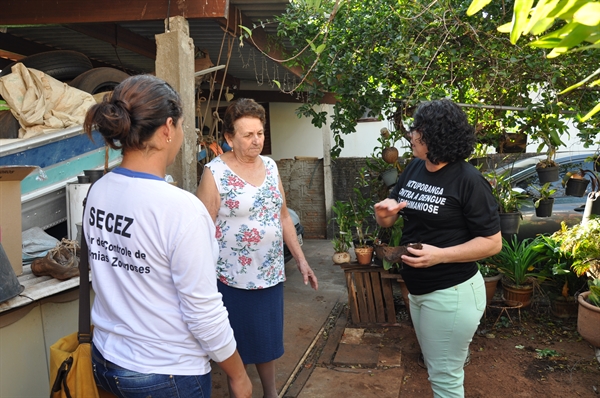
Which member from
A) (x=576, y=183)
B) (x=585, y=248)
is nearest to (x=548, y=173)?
(x=576, y=183)

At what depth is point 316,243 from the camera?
8844 millimetres

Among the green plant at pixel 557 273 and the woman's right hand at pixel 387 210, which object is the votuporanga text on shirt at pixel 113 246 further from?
the green plant at pixel 557 273

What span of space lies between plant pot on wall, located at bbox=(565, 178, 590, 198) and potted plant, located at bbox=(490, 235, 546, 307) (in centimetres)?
73

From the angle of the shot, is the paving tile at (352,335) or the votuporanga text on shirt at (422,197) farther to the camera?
the paving tile at (352,335)

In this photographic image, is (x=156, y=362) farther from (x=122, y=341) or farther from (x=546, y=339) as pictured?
(x=546, y=339)

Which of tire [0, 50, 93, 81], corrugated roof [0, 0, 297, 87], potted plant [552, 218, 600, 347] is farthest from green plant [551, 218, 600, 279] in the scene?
tire [0, 50, 93, 81]

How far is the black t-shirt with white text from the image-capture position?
86.8 inches

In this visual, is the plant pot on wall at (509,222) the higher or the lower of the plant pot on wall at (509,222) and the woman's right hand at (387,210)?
the lower

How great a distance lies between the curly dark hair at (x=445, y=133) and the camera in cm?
226

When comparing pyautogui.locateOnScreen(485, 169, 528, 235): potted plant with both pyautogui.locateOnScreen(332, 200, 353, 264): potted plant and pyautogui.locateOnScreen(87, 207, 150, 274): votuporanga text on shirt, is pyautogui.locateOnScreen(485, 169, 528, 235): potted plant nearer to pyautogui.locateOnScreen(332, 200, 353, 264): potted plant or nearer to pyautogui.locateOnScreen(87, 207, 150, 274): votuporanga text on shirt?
pyautogui.locateOnScreen(332, 200, 353, 264): potted plant

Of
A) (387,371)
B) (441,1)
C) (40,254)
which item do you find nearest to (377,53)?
(441,1)

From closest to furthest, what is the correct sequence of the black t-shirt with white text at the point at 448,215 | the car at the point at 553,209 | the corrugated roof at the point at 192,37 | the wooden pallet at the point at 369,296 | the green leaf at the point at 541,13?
the green leaf at the point at 541,13
the black t-shirt with white text at the point at 448,215
the wooden pallet at the point at 369,296
the corrugated roof at the point at 192,37
the car at the point at 553,209

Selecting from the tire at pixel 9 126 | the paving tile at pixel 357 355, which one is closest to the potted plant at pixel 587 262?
the paving tile at pixel 357 355

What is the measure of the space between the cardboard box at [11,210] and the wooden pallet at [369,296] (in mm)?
2901
